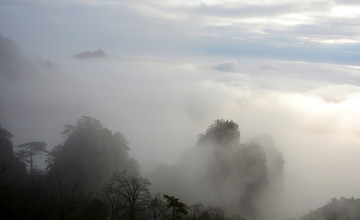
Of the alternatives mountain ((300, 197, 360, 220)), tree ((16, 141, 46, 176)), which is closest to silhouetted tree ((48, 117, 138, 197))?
tree ((16, 141, 46, 176))

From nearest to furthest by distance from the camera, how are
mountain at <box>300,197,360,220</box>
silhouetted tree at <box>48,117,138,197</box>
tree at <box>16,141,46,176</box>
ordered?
1. silhouetted tree at <box>48,117,138,197</box>
2. mountain at <box>300,197,360,220</box>
3. tree at <box>16,141,46,176</box>

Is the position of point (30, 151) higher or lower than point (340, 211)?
higher

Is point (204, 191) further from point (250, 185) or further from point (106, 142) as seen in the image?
point (106, 142)

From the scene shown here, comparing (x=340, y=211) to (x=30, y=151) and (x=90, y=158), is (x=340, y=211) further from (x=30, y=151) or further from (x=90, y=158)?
(x=30, y=151)


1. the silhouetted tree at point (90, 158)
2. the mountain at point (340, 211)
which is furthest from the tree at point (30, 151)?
the mountain at point (340, 211)

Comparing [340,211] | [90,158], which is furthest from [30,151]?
[340,211]

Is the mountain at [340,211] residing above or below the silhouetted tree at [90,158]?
below

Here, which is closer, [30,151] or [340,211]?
[340,211]

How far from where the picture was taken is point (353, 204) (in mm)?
59688

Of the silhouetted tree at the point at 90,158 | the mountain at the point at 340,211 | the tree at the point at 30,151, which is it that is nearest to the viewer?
the silhouetted tree at the point at 90,158

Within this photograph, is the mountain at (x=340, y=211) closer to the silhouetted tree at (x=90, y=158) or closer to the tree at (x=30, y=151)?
the silhouetted tree at (x=90, y=158)

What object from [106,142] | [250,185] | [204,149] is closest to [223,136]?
[204,149]

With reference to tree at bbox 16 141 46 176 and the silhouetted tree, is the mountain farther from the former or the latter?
tree at bbox 16 141 46 176

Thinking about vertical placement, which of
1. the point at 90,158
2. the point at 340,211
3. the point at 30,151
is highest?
the point at 30,151
